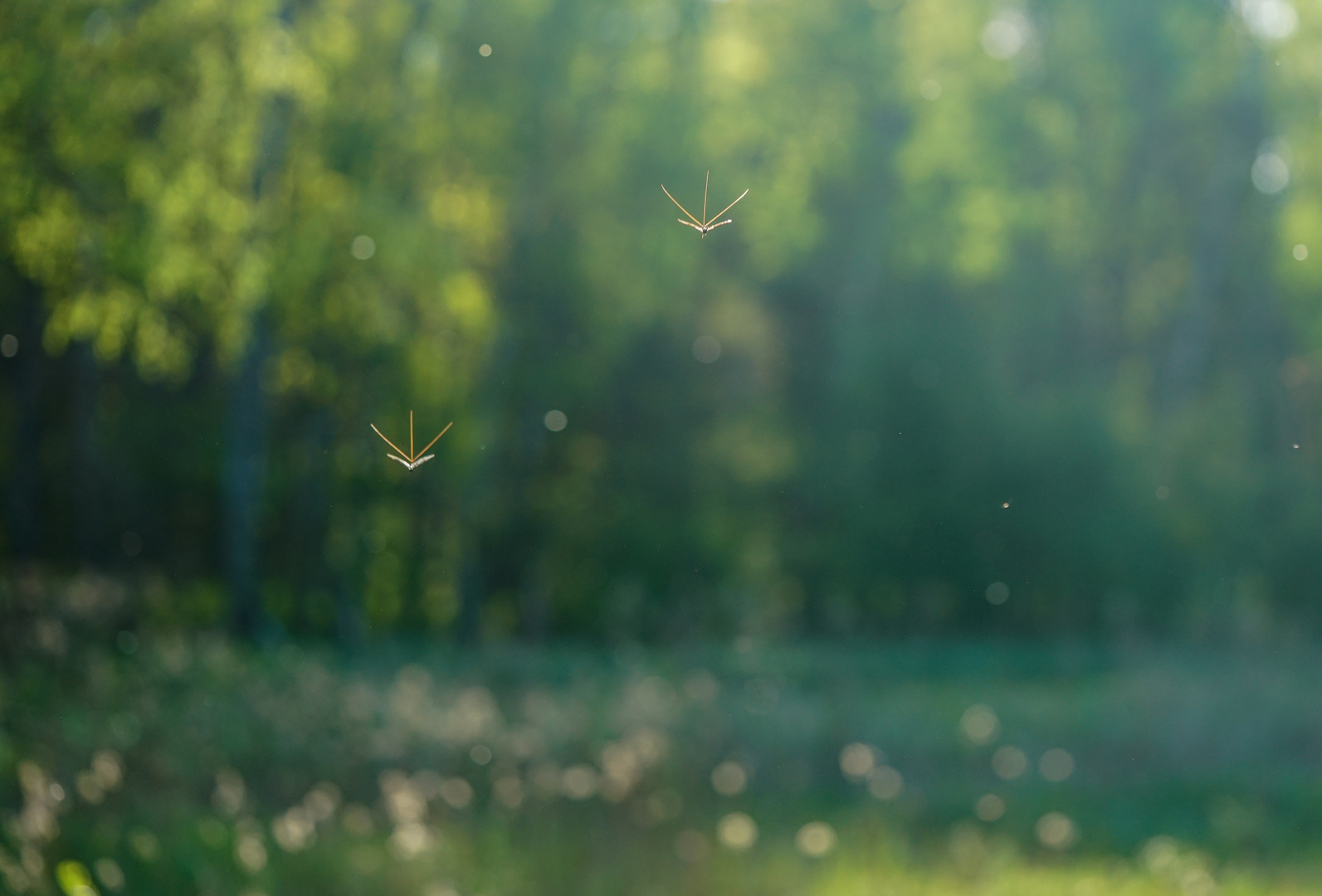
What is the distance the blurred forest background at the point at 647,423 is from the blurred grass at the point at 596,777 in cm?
4

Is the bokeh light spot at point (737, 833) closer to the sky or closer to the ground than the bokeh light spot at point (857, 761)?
closer to the sky

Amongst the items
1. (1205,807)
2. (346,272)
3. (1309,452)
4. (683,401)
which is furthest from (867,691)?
(1309,452)

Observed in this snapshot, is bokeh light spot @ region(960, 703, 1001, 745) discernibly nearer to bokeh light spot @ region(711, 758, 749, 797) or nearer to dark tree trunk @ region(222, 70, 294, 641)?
bokeh light spot @ region(711, 758, 749, 797)

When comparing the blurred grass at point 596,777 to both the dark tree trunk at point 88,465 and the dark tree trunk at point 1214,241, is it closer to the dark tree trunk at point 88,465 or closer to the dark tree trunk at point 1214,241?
the dark tree trunk at point 88,465

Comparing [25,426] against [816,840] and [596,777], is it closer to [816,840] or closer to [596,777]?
[596,777]

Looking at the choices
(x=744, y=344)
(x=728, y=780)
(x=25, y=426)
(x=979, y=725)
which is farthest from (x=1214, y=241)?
(x=25, y=426)

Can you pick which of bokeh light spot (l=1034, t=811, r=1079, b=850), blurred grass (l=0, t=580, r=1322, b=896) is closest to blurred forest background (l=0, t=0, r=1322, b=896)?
blurred grass (l=0, t=580, r=1322, b=896)

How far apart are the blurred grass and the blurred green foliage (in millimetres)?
3417

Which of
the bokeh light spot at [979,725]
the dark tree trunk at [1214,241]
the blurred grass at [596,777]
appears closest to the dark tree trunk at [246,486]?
the blurred grass at [596,777]

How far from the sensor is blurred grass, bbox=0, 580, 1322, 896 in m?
5.31

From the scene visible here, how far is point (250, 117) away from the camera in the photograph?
26.7 ft

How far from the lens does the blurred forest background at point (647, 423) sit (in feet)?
22.8

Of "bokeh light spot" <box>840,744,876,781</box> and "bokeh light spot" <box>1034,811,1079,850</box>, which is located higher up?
"bokeh light spot" <box>1034,811,1079,850</box>

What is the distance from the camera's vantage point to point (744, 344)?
18969mm
